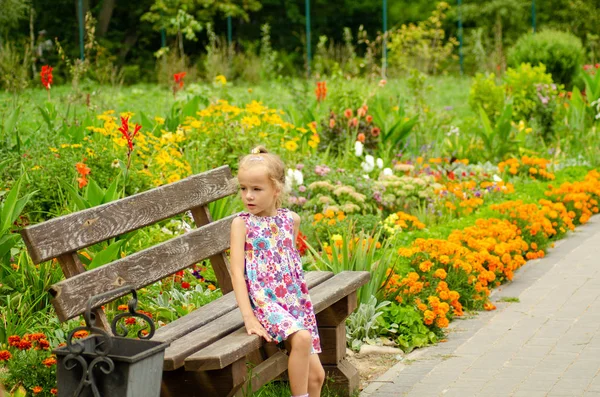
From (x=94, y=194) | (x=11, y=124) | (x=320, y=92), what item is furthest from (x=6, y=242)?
(x=320, y=92)

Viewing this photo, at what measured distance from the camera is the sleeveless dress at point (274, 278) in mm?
4020

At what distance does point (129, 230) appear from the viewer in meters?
4.29

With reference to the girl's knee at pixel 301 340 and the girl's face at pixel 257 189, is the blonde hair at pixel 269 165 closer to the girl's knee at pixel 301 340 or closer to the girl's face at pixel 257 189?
the girl's face at pixel 257 189

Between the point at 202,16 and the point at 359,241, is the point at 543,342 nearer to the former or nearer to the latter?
the point at 359,241

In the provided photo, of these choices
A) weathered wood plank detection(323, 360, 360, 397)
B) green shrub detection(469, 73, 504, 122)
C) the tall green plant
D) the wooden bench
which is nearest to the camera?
the wooden bench

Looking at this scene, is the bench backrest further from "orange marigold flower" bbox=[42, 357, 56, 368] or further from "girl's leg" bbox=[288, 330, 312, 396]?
"girl's leg" bbox=[288, 330, 312, 396]

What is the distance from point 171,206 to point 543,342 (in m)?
2.27

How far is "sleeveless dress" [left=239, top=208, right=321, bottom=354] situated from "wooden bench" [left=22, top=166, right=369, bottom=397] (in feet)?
0.47

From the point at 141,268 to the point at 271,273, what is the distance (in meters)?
0.58

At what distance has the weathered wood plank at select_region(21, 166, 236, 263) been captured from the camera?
369cm

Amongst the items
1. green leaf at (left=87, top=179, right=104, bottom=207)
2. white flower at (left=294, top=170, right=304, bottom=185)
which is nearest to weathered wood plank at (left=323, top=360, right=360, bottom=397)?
green leaf at (left=87, top=179, right=104, bottom=207)

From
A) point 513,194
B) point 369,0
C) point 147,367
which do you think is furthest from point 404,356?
point 369,0

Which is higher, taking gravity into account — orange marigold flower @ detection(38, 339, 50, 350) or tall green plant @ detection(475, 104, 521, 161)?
orange marigold flower @ detection(38, 339, 50, 350)

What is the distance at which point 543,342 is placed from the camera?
18.1 feet
